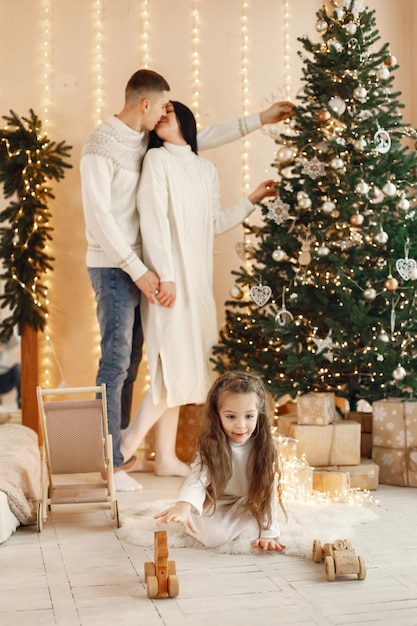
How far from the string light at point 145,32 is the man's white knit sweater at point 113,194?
869 mm

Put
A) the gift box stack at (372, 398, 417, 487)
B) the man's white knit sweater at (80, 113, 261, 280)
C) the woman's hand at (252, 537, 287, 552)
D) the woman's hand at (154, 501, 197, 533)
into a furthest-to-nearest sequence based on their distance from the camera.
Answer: the man's white knit sweater at (80, 113, 261, 280)
the gift box stack at (372, 398, 417, 487)
the woman's hand at (252, 537, 287, 552)
the woman's hand at (154, 501, 197, 533)

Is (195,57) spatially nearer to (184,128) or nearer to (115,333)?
(184,128)

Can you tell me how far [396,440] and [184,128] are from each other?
6.47 ft

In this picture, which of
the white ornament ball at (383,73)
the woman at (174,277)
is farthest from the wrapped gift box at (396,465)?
the white ornament ball at (383,73)

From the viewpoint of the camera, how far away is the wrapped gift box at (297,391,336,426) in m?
4.05

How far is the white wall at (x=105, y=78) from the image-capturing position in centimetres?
509

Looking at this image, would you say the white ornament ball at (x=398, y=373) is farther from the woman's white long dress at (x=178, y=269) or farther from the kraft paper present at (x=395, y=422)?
the woman's white long dress at (x=178, y=269)

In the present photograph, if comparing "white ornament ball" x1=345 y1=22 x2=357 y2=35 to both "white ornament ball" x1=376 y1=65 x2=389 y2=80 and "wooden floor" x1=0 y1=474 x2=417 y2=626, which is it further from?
"wooden floor" x1=0 y1=474 x2=417 y2=626

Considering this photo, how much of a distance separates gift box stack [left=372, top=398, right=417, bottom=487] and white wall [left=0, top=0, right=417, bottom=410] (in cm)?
142

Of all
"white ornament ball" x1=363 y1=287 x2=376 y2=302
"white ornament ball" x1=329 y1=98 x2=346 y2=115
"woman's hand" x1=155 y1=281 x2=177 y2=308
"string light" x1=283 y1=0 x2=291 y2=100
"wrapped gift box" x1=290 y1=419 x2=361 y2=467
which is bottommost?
"wrapped gift box" x1=290 y1=419 x2=361 y2=467

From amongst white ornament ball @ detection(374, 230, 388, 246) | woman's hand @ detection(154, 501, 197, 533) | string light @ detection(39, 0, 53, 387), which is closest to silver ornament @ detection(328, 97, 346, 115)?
white ornament ball @ detection(374, 230, 388, 246)

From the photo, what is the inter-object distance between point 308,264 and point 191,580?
1930 mm

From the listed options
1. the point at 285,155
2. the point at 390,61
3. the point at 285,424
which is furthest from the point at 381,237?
the point at 285,424

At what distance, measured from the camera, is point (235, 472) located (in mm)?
3137
